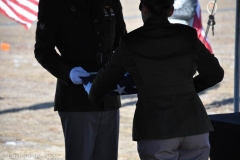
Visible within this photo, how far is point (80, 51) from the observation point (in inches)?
150

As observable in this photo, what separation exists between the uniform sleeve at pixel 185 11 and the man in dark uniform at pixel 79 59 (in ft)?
13.1

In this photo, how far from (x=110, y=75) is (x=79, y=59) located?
0.60m

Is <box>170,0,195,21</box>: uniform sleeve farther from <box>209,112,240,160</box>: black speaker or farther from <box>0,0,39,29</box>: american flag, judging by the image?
<box>209,112,240,160</box>: black speaker

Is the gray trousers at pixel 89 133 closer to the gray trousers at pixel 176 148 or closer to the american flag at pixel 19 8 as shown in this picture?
the gray trousers at pixel 176 148

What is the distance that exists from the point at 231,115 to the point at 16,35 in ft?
46.5

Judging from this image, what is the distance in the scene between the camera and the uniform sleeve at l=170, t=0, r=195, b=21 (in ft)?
25.7

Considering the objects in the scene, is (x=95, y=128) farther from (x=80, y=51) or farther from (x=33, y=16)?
(x=33, y=16)

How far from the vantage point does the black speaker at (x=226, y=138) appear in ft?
14.1

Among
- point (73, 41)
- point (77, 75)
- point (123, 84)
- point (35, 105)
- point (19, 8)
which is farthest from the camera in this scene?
point (35, 105)

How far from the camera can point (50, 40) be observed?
12.2ft

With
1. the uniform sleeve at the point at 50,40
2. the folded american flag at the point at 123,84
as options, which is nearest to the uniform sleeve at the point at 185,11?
the uniform sleeve at the point at 50,40

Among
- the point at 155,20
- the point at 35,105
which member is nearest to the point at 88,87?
the point at 155,20

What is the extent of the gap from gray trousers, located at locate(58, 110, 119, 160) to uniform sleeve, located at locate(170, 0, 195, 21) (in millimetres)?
4082

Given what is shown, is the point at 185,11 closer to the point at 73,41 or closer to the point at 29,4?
the point at 29,4
